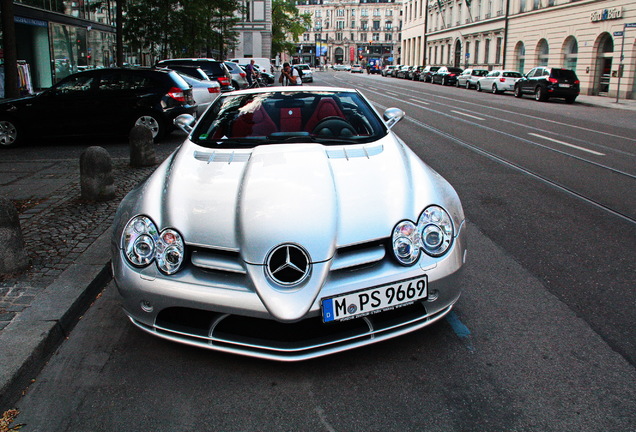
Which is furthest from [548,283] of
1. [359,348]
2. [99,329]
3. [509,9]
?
[509,9]

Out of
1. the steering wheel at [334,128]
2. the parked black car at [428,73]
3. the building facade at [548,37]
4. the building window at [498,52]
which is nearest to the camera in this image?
the steering wheel at [334,128]

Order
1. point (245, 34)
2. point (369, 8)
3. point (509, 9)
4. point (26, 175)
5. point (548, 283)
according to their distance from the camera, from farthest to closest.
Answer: point (369, 8) → point (245, 34) → point (509, 9) → point (26, 175) → point (548, 283)

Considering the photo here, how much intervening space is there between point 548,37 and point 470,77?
18.2 ft

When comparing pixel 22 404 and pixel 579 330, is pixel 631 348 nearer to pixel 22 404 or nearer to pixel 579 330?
pixel 579 330

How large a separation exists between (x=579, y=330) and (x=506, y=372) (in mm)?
772

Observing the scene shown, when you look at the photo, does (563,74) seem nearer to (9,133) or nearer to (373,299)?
(9,133)

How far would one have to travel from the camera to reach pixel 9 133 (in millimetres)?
11312

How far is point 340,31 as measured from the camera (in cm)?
14838

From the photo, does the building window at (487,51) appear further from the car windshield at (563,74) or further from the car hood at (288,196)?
the car hood at (288,196)

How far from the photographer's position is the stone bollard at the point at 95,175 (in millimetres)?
6559

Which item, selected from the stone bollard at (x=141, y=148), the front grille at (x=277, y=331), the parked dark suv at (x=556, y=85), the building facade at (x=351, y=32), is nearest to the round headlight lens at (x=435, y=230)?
the front grille at (x=277, y=331)

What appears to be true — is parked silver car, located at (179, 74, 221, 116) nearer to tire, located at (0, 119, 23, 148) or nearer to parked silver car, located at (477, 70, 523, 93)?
tire, located at (0, 119, 23, 148)

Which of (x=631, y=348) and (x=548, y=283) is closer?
(x=631, y=348)

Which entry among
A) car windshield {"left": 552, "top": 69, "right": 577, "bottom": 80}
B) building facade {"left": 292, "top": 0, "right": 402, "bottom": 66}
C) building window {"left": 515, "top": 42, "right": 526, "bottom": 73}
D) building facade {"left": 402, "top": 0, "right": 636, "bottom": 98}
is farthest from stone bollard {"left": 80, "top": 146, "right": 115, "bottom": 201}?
building facade {"left": 292, "top": 0, "right": 402, "bottom": 66}
